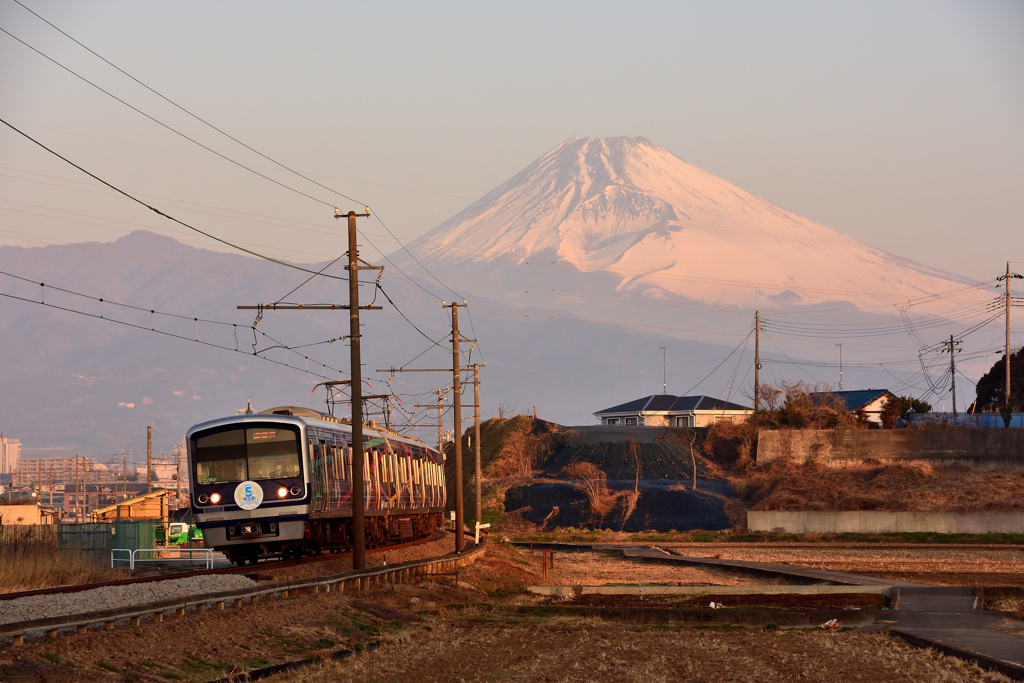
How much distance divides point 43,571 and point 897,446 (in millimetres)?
51793

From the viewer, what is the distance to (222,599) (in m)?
16.4

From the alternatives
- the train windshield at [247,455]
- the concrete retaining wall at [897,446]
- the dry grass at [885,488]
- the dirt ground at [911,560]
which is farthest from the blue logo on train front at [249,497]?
the concrete retaining wall at [897,446]

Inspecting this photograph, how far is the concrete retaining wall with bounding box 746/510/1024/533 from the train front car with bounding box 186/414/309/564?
101ft

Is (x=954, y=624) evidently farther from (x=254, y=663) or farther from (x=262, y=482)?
(x=262, y=482)

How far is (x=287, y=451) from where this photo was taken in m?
26.7

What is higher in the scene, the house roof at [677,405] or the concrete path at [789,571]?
the house roof at [677,405]

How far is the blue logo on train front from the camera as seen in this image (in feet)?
86.2

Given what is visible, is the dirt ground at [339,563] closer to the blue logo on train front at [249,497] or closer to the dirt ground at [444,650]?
the blue logo on train front at [249,497]

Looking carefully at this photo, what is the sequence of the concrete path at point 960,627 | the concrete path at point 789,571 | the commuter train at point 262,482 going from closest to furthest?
the concrete path at point 960,627 → the commuter train at point 262,482 → the concrete path at point 789,571

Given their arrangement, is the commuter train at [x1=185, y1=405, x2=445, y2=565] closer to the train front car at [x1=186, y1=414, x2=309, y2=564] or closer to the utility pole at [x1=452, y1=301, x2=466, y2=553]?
the train front car at [x1=186, y1=414, x2=309, y2=564]

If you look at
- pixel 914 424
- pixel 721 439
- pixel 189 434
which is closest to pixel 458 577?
pixel 189 434

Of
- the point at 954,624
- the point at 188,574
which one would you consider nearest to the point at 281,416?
the point at 188,574

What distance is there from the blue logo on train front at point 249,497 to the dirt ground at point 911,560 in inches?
658

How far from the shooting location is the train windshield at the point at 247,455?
26.5m
